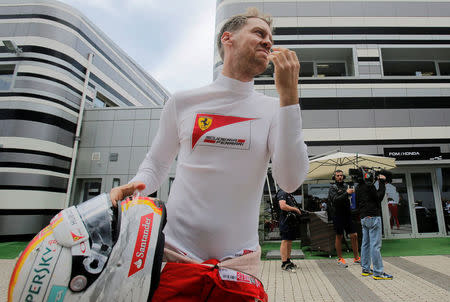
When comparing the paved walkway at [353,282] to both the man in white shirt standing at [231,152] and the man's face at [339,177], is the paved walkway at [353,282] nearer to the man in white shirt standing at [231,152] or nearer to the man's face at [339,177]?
the man's face at [339,177]

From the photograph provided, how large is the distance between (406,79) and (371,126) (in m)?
2.84

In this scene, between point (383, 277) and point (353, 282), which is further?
point (383, 277)

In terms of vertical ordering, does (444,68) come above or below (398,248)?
above

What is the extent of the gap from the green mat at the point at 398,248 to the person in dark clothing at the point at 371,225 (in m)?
2.07

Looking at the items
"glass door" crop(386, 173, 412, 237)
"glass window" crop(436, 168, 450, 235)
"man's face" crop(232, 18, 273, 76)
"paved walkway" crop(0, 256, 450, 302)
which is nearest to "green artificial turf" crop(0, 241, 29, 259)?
"paved walkway" crop(0, 256, 450, 302)

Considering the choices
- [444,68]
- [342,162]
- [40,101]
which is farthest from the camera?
[444,68]

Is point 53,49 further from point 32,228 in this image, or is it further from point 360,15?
point 360,15

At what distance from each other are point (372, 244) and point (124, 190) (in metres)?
4.96

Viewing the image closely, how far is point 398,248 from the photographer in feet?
25.4

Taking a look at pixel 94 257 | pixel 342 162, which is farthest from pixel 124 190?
pixel 342 162

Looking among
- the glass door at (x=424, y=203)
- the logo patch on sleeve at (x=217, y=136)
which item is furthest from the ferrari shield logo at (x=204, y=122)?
the glass door at (x=424, y=203)

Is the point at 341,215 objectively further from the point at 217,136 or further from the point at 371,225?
the point at 217,136

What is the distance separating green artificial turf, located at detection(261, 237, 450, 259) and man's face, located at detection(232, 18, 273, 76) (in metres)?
6.55

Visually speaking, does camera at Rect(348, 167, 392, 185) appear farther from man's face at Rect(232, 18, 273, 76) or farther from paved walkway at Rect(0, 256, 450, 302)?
man's face at Rect(232, 18, 273, 76)
